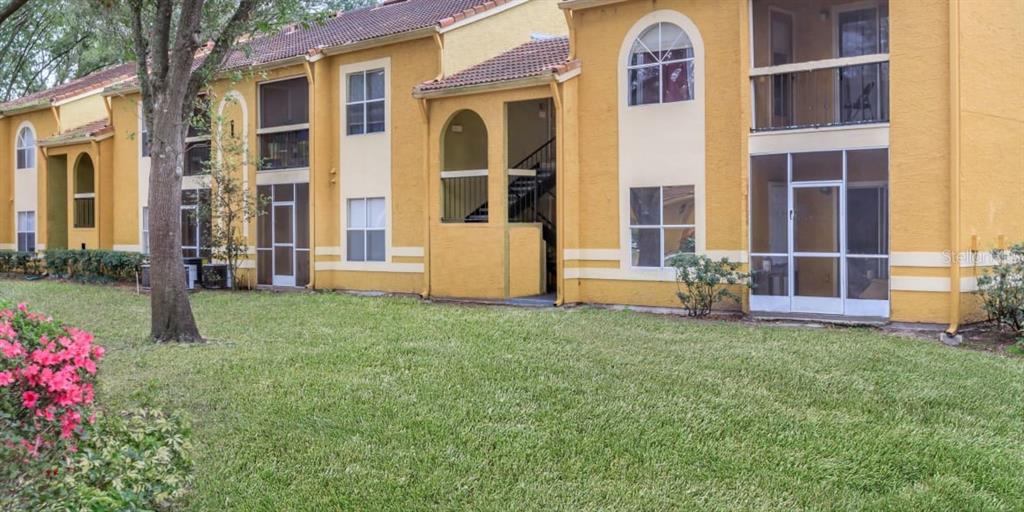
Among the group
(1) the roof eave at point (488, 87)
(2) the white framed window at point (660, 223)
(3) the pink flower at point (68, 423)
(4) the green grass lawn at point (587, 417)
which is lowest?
(4) the green grass lawn at point (587, 417)

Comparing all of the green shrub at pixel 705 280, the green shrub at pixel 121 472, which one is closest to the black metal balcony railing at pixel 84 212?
the green shrub at pixel 705 280

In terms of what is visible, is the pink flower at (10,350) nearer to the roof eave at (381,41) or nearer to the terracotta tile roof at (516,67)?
the terracotta tile roof at (516,67)

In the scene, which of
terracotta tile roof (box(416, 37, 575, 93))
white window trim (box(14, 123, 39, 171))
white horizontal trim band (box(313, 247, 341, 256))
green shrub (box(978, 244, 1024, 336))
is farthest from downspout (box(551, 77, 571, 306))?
white window trim (box(14, 123, 39, 171))

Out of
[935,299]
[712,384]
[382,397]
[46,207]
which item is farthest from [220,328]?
[46,207]

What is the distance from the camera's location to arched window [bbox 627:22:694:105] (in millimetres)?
15258

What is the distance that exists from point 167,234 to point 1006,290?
1196 centimetres

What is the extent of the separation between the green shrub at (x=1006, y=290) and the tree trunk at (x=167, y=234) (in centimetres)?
1137

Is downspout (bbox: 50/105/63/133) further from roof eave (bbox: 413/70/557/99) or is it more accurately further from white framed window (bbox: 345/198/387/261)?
Result: roof eave (bbox: 413/70/557/99)

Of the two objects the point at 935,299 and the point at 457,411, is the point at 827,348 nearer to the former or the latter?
the point at 935,299

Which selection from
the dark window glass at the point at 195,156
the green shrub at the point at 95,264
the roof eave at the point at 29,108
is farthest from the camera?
the roof eave at the point at 29,108

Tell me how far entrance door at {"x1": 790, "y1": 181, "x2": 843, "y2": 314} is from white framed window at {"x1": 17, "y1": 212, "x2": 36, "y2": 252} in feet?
83.4

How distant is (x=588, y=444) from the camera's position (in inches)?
282

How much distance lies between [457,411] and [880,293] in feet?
27.2

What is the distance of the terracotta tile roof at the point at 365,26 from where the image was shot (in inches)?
770
